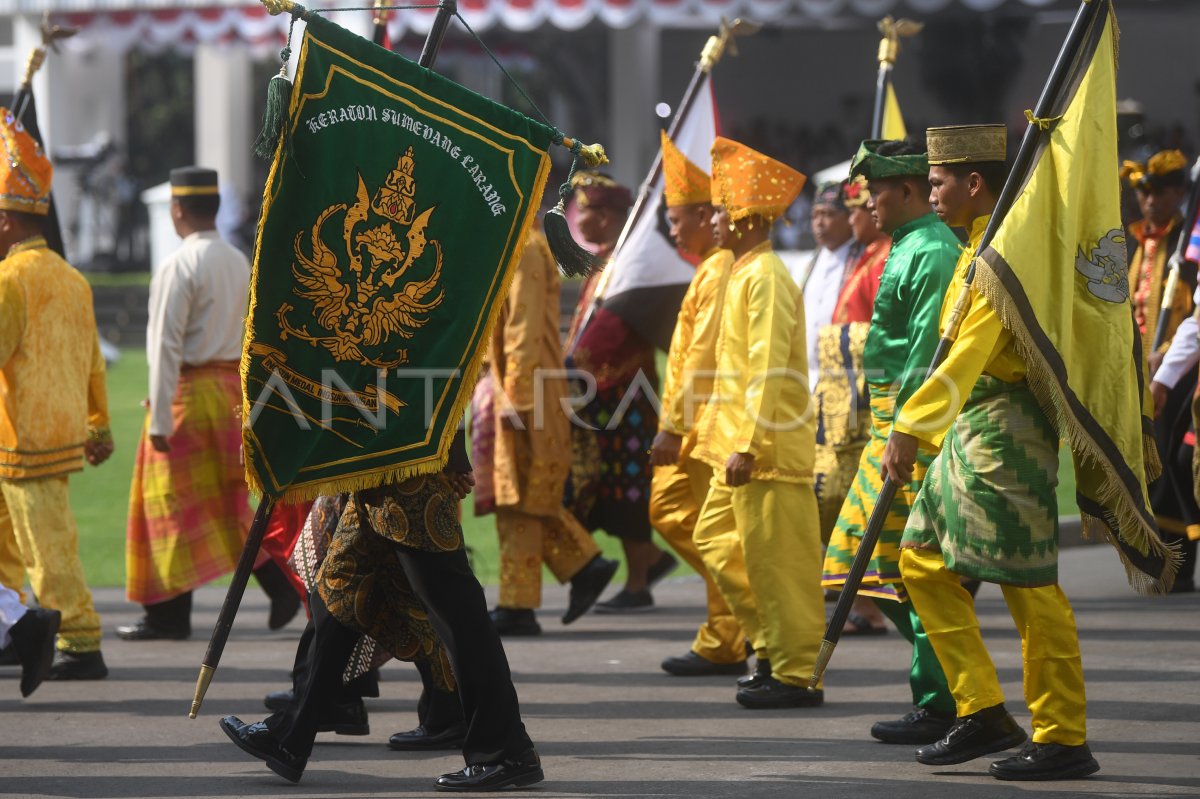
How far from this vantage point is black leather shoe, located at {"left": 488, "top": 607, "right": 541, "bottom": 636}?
327 inches

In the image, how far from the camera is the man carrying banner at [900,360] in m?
5.85

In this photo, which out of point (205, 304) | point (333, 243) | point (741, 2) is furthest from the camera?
point (741, 2)

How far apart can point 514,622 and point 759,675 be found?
1.86 meters

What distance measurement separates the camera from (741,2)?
21781 millimetres

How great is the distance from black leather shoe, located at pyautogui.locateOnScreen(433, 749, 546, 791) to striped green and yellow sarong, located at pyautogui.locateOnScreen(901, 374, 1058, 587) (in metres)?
1.36

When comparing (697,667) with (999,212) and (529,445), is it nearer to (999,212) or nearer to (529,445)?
(529,445)

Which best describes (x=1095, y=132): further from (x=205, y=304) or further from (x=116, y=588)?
(x=116, y=588)

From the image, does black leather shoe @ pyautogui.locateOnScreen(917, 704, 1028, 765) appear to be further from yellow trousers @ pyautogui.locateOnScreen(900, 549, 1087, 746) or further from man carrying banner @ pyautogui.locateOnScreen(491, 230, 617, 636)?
man carrying banner @ pyautogui.locateOnScreen(491, 230, 617, 636)

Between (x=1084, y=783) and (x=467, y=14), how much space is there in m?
19.4

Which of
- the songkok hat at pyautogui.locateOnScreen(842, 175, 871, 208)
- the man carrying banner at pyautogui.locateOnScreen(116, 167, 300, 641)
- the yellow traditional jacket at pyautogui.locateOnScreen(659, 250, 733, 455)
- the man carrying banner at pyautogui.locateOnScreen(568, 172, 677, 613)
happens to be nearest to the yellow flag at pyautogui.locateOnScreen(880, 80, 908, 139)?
the songkok hat at pyautogui.locateOnScreen(842, 175, 871, 208)

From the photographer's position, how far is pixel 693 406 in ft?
23.7

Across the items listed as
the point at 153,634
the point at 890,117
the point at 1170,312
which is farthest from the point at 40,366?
the point at 1170,312

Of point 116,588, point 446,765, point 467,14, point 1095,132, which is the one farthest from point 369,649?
point 467,14

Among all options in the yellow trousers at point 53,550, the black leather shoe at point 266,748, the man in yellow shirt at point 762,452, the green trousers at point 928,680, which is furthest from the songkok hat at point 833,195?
the black leather shoe at point 266,748
